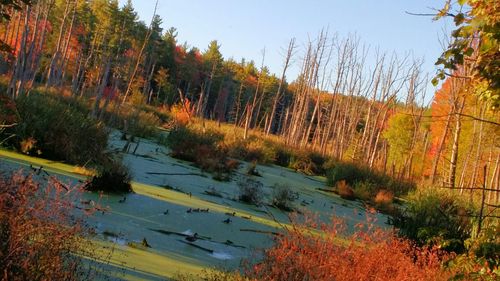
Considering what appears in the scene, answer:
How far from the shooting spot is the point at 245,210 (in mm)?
8414

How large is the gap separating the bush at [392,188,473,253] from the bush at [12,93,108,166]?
573cm

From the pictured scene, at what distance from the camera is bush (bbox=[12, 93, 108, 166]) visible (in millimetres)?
8539

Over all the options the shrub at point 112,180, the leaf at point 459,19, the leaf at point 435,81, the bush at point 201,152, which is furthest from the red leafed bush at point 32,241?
the bush at point 201,152

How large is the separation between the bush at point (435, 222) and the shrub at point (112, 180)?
464cm

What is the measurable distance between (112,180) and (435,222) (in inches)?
226

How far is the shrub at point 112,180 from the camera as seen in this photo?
7.03m

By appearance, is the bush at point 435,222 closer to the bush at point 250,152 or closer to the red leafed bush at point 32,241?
the red leafed bush at point 32,241

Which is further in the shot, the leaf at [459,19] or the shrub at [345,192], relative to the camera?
the shrub at [345,192]

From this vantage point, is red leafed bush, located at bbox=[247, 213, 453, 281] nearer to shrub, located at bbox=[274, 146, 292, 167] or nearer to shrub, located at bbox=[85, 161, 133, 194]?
shrub, located at bbox=[85, 161, 133, 194]

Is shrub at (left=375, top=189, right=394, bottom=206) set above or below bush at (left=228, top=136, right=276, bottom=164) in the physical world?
below

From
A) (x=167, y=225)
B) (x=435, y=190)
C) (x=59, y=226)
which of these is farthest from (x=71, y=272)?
(x=435, y=190)

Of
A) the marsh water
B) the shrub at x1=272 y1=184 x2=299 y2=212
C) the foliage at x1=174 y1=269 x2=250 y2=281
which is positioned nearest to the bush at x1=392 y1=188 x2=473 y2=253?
the marsh water

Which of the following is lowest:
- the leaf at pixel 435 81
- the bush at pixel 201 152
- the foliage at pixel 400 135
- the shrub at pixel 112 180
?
the shrub at pixel 112 180

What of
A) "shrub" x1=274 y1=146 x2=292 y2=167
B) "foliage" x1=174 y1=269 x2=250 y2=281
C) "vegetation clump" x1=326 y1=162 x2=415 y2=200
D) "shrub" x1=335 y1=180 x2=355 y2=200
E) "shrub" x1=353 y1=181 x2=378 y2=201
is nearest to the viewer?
"foliage" x1=174 y1=269 x2=250 y2=281
